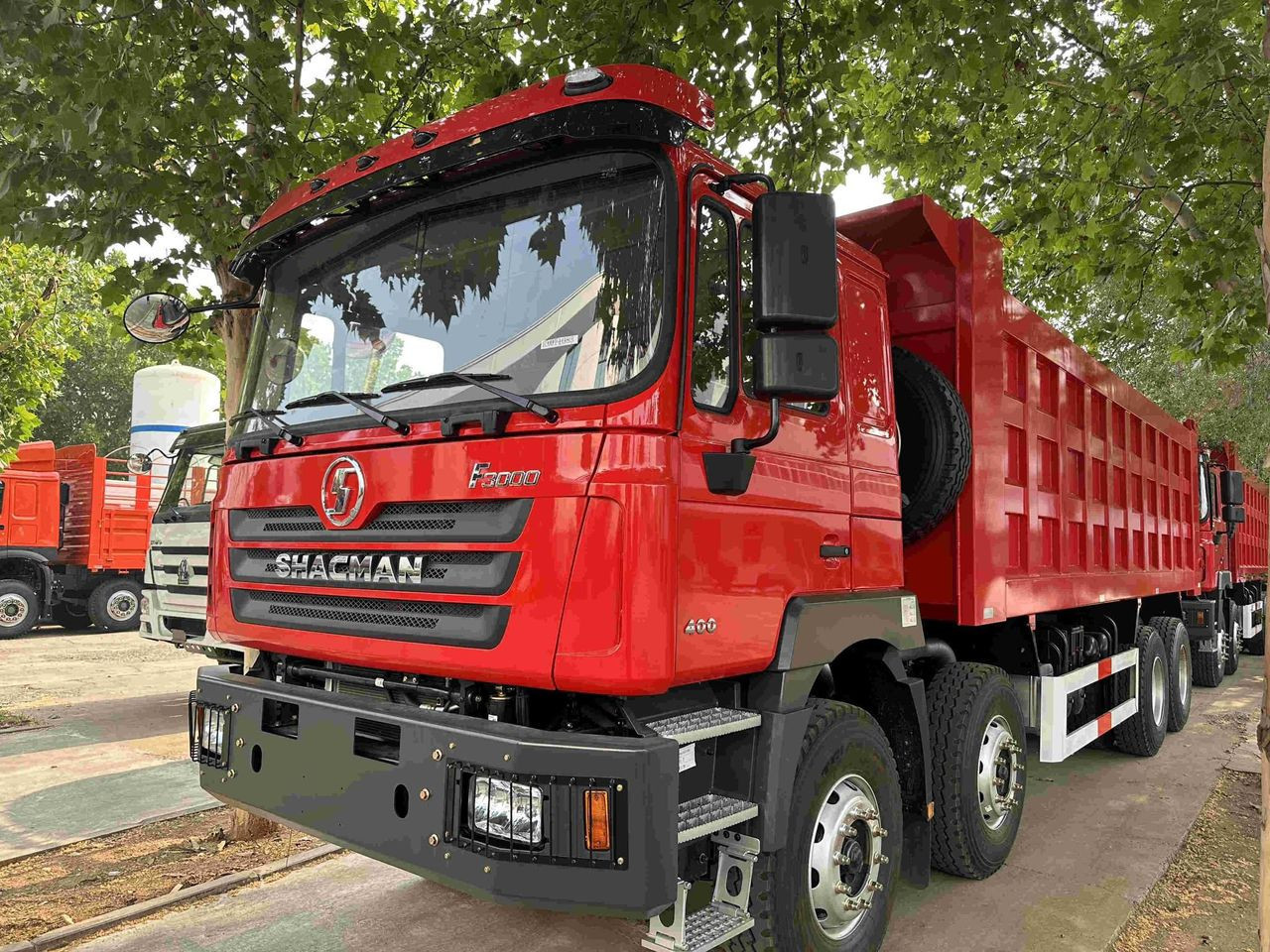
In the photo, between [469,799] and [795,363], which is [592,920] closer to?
[469,799]

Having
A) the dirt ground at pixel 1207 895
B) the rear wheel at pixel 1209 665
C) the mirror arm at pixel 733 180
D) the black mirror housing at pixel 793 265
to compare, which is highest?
the mirror arm at pixel 733 180

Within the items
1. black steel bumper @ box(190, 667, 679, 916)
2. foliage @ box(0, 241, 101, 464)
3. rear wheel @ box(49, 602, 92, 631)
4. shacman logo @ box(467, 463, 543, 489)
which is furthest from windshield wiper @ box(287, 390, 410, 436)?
rear wheel @ box(49, 602, 92, 631)

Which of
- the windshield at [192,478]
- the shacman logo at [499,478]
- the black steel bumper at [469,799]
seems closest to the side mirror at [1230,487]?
the black steel bumper at [469,799]

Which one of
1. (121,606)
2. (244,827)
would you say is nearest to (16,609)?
(121,606)

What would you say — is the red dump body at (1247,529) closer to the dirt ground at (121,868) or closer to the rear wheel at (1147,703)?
the rear wheel at (1147,703)

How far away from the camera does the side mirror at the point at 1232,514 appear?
10117 millimetres

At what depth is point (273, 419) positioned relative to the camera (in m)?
3.35

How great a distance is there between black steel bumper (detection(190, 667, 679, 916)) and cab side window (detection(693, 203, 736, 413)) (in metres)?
1.02

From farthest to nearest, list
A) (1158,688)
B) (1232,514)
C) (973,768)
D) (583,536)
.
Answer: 1. (1232,514)
2. (1158,688)
3. (973,768)
4. (583,536)

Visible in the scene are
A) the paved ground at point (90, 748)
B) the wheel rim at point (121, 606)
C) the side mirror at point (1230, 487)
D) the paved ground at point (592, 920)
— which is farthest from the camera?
the wheel rim at point (121, 606)

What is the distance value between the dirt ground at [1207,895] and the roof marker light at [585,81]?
372 cm

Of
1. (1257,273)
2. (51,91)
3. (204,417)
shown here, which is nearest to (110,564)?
(204,417)

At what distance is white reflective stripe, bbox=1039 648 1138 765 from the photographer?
4910 mm

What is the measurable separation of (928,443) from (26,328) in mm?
11379
